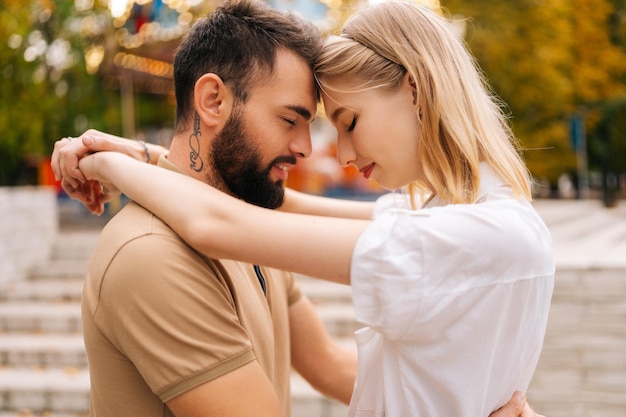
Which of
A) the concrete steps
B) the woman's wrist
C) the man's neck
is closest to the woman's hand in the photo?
the woman's wrist

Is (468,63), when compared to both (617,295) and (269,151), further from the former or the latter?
(617,295)

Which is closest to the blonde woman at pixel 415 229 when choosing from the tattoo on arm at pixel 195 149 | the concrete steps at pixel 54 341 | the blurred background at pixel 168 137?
the tattoo on arm at pixel 195 149

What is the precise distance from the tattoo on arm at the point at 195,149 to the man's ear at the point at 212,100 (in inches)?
2.1

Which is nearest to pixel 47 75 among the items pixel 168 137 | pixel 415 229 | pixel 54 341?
pixel 168 137

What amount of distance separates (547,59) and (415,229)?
661 inches

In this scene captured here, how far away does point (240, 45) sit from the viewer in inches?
72.9

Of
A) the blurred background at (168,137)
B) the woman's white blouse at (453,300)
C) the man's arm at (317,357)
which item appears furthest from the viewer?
the blurred background at (168,137)

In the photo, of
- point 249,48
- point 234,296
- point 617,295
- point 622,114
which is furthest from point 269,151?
point 622,114

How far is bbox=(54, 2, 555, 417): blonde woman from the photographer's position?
1.40m

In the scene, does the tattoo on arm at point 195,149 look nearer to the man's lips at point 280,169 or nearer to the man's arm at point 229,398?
the man's lips at point 280,169

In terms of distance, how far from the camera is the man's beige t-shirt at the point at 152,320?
1488 mm

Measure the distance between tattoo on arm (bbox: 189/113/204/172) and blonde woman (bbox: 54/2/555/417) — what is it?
22 centimetres

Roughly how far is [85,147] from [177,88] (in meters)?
0.32

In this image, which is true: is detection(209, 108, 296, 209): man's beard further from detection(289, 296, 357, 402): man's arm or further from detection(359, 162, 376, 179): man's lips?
detection(289, 296, 357, 402): man's arm
